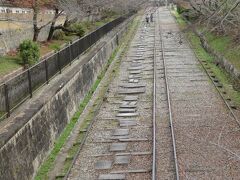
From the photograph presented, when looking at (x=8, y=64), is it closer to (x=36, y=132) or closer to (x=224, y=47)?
(x=36, y=132)

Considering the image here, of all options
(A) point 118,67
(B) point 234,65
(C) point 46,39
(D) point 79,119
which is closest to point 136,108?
(D) point 79,119

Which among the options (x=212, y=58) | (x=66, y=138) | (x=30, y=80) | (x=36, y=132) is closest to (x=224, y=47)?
(x=212, y=58)

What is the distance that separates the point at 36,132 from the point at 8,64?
33.6 ft

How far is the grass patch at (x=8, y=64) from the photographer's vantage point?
21.5 m

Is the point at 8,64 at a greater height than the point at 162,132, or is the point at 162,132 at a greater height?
the point at 8,64

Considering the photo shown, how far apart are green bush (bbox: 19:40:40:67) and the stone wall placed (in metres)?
3.60

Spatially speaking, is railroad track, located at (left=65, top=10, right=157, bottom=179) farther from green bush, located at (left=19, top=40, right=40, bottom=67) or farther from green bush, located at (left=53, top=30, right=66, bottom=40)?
green bush, located at (left=53, top=30, right=66, bottom=40)

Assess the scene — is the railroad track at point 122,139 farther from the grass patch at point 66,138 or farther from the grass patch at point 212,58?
the grass patch at point 212,58

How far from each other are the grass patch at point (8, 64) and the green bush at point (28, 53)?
407 millimetres

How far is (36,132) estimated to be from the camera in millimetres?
13500

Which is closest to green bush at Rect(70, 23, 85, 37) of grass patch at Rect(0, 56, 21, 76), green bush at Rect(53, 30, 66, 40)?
green bush at Rect(53, 30, 66, 40)

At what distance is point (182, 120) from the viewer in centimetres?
1767

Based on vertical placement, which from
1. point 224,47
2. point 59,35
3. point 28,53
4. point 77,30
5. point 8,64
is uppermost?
point 28,53

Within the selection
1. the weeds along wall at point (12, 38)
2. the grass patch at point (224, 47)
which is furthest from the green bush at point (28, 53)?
the grass patch at point (224, 47)
